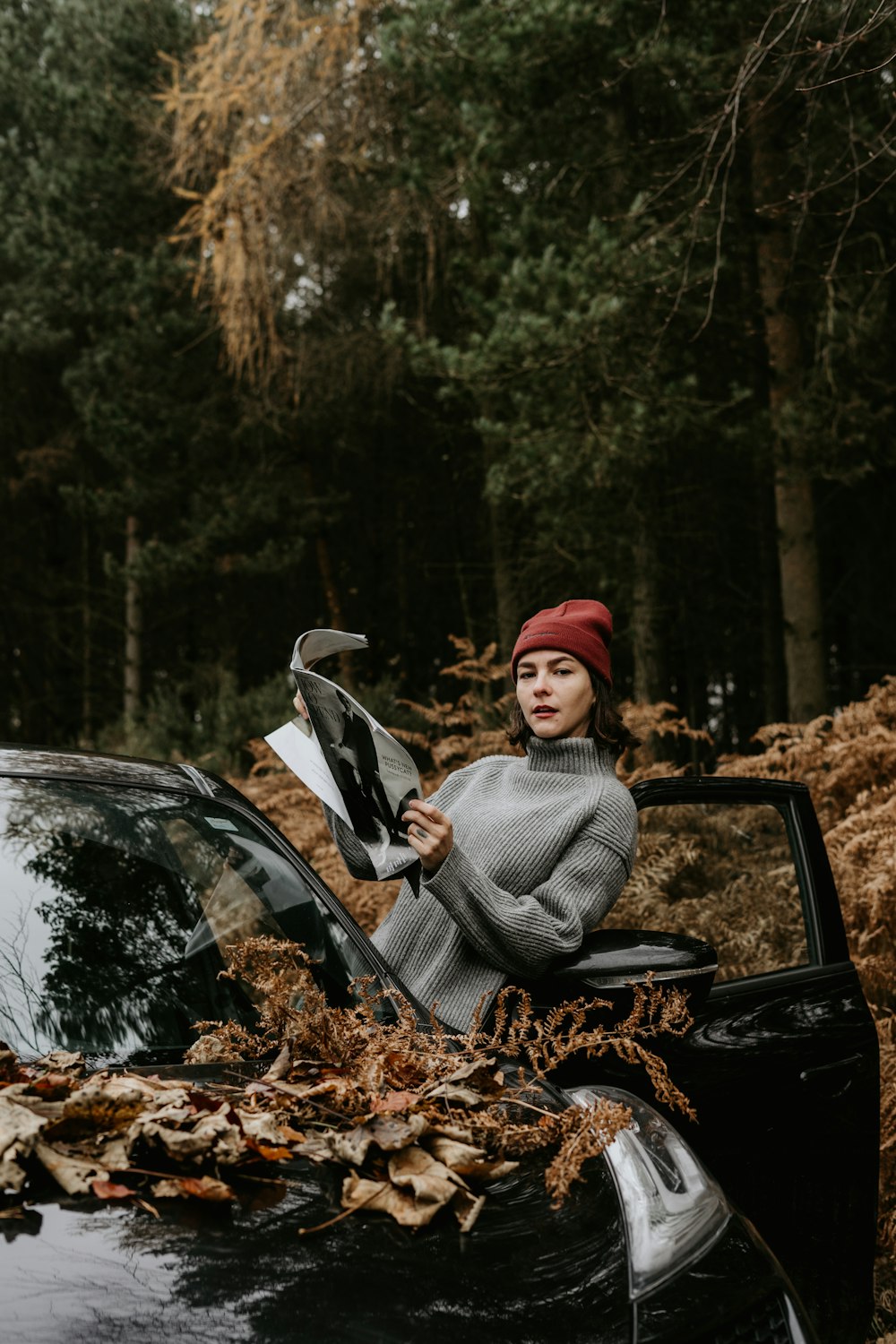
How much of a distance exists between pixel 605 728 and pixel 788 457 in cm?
722

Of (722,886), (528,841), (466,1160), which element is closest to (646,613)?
(722,886)

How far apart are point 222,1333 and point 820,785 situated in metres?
5.09

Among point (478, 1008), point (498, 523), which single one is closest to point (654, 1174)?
point (478, 1008)

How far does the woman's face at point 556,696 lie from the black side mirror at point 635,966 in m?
0.65

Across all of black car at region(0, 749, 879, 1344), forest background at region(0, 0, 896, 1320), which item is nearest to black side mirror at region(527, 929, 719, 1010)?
black car at region(0, 749, 879, 1344)

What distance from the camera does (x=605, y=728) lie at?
3.03 metres

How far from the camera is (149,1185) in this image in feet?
4.94

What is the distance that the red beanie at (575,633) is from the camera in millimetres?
2986

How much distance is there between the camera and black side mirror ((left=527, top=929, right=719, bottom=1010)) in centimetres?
235

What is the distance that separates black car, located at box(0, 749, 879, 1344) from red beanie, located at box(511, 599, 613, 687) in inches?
14.6

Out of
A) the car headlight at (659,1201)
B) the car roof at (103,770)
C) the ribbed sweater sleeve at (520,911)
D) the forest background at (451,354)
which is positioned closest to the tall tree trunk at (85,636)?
the forest background at (451,354)

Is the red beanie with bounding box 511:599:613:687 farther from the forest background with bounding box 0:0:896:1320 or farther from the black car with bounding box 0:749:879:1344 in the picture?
the forest background with bounding box 0:0:896:1320

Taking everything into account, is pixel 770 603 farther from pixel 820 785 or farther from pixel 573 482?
pixel 820 785

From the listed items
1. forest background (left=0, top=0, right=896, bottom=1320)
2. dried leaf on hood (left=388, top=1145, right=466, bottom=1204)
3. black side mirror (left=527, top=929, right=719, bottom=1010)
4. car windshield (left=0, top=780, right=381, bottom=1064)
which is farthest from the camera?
forest background (left=0, top=0, right=896, bottom=1320)
